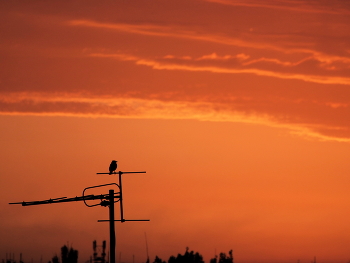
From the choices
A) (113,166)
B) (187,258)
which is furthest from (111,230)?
(187,258)

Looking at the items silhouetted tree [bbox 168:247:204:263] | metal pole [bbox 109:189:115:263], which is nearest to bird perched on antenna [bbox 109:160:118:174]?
metal pole [bbox 109:189:115:263]

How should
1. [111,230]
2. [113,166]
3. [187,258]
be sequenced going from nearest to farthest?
[111,230] → [113,166] → [187,258]

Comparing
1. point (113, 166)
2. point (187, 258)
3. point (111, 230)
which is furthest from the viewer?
point (187, 258)

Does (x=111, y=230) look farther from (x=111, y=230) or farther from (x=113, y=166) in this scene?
(x=113, y=166)

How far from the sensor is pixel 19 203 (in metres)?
49.8

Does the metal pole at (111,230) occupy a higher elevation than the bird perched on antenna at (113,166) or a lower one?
lower

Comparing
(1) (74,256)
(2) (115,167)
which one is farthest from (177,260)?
(2) (115,167)

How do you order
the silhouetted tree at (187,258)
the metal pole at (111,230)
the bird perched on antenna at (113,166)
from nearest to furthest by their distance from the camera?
the metal pole at (111,230)
the bird perched on antenna at (113,166)
the silhouetted tree at (187,258)

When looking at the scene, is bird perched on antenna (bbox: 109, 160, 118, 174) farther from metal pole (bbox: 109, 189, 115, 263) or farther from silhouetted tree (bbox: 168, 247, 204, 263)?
silhouetted tree (bbox: 168, 247, 204, 263)

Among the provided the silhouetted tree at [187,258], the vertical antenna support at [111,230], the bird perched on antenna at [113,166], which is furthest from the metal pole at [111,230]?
the silhouetted tree at [187,258]

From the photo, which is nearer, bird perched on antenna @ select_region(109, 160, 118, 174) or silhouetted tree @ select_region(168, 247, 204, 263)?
bird perched on antenna @ select_region(109, 160, 118, 174)

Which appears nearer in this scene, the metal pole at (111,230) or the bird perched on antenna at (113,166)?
the metal pole at (111,230)

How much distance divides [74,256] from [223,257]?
146ft

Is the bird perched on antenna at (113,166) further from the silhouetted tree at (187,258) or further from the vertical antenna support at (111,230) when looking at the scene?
the silhouetted tree at (187,258)
